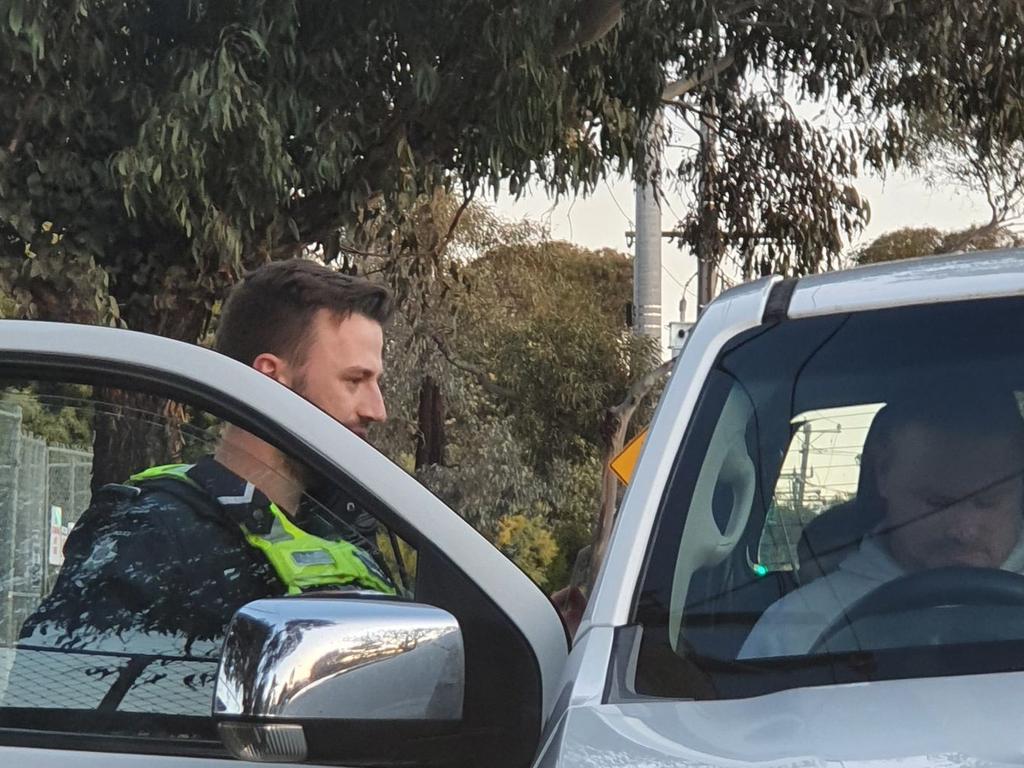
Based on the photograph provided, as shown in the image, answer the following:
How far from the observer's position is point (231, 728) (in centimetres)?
172

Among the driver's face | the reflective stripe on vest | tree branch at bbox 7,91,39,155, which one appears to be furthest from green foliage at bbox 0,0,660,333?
the driver's face

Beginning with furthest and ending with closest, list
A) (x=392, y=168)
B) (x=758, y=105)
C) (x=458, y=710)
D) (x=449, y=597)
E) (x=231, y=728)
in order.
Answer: (x=758, y=105)
(x=392, y=168)
(x=449, y=597)
(x=458, y=710)
(x=231, y=728)

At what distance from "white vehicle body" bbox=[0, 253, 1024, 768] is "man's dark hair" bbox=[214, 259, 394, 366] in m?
0.55

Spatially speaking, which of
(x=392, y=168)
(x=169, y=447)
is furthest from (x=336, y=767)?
(x=392, y=168)

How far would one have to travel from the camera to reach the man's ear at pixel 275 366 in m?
2.60

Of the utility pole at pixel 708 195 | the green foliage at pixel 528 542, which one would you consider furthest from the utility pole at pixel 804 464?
the green foliage at pixel 528 542

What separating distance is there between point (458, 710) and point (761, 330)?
592 millimetres

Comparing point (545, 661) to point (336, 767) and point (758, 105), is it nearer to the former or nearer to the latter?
point (336, 767)

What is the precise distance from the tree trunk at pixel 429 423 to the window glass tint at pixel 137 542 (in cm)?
1330

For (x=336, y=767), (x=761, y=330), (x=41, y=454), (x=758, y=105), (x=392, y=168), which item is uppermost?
(x=758, y=105)

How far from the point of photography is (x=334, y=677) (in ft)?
5.57

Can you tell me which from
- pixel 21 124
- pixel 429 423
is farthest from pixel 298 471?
pixel 429 423

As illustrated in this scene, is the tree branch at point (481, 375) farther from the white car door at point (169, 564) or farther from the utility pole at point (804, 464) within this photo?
the utility pole at point (804, 464)

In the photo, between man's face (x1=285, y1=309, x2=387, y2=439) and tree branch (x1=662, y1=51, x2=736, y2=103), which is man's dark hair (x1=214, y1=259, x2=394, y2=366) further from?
tree branch (x1=662, y1=51, x2=736, y2=103)
